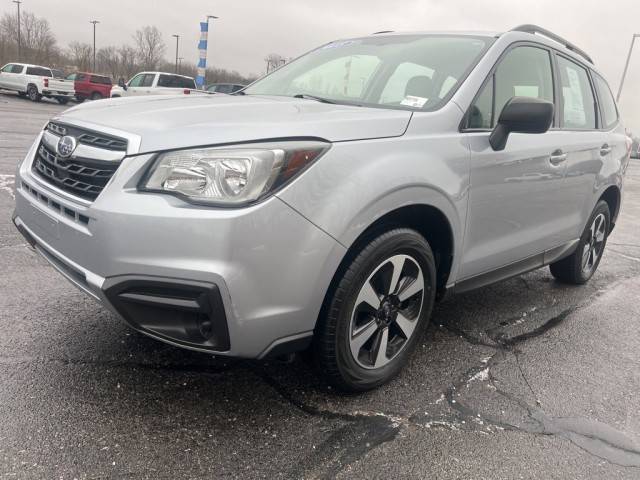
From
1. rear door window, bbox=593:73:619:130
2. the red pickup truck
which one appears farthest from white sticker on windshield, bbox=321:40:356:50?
the red pickup truck

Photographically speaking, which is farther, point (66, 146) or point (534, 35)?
point (534, 35)

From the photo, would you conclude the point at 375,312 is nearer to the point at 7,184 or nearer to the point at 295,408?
the point at 295,408

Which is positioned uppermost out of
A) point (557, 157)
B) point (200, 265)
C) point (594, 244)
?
point (557, 157)

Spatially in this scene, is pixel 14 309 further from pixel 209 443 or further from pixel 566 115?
pixel 566 115

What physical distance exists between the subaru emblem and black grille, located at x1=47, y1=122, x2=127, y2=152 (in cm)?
3

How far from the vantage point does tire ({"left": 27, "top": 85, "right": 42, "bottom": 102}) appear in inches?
1070

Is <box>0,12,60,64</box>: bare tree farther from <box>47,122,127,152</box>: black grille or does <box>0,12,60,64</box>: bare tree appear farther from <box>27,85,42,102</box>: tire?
<box>47,122,127,152</box>: black grille

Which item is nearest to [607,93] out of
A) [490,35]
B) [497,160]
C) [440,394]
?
[490,35]

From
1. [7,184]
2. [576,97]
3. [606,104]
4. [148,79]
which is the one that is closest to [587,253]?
[606,104]

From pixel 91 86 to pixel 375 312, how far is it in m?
29.4

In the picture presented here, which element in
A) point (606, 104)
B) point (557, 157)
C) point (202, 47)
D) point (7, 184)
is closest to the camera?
point (557, 157)

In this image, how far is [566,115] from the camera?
3.78m

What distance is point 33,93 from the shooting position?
89.7ft

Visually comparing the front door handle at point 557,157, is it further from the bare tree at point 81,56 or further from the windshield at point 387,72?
the bare tree at point 81,56
